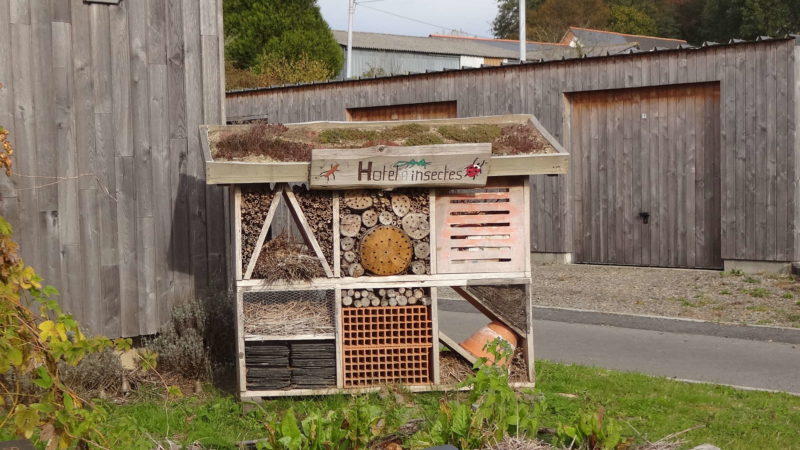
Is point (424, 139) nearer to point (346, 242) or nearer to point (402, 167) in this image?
point (402, 167)

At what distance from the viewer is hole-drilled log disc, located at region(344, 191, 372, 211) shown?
6.68 meters

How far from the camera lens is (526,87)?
15.4 m

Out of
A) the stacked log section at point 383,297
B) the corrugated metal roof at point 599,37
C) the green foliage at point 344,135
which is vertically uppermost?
the corrugated metal roof at point 599,37

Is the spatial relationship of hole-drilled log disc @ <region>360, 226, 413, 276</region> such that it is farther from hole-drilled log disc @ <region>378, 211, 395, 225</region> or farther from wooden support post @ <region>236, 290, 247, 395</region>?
wooden support post @ <region>236, 290, 247, 395</region>

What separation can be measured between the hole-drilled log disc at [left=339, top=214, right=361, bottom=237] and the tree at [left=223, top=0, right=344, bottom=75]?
29408 millimetres

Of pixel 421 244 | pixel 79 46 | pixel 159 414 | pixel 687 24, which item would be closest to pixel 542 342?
pixel 421 244

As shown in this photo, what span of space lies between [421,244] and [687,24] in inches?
2228

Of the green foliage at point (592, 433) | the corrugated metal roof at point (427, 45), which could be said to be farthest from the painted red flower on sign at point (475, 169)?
the corrugated metal roof at point (427, 45)

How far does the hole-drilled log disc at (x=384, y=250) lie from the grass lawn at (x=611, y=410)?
2.78 feet

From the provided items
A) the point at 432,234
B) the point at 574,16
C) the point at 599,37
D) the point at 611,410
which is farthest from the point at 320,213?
the point at 574,16

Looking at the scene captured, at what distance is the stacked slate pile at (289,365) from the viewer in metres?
6.66

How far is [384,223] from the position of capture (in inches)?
264

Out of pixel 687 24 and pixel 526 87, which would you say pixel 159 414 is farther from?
pixel 687 24

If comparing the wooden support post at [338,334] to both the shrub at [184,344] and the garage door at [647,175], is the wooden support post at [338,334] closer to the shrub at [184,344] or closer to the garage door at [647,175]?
the shrub at [184,344]
